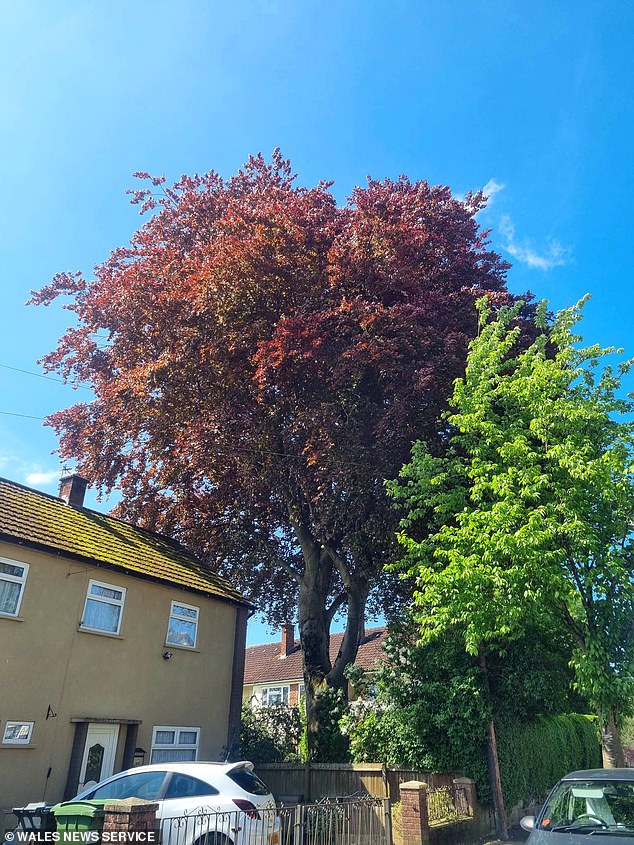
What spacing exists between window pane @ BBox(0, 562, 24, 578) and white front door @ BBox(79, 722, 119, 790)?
11.7 ft

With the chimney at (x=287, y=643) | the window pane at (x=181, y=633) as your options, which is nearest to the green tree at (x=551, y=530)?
the window pane at (x=181, y=633)

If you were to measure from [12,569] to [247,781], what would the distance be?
6.67m

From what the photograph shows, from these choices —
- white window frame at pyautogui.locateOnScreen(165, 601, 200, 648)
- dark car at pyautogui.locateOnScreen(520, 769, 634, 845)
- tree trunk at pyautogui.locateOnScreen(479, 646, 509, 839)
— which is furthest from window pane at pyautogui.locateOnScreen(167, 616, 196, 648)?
dark car at pyautogui.locateOnScreen(520, 769, 634, 845)

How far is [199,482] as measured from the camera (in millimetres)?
20812

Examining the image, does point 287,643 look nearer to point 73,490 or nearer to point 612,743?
point 73,490

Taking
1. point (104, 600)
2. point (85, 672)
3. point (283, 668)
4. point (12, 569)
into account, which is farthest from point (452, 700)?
point (283, 668)

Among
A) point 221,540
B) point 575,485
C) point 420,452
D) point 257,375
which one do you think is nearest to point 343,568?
point 221,540

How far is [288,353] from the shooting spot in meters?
15.1

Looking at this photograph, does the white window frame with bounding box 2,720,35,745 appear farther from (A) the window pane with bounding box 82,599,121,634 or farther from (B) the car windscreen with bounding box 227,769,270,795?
(B) the car windscreen with bounding box 227,769,270,795

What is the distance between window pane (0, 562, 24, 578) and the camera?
12625mm

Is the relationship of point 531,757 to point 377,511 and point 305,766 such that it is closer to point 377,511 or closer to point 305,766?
point 305,766

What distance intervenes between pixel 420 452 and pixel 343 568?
20.2 ft

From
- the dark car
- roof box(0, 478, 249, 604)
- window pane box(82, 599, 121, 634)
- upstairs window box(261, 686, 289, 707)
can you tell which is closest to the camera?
the dark car

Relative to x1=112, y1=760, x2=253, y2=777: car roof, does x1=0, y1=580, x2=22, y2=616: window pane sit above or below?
above
